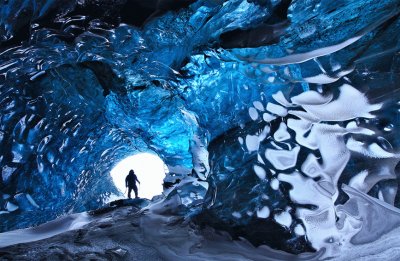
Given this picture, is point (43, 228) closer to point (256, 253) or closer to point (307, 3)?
point (256, 253)

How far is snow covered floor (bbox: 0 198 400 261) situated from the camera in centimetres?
124

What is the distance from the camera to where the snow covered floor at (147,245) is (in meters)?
1.24

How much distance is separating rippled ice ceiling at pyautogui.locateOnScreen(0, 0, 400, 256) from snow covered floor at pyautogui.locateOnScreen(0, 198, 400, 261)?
0.10 meters

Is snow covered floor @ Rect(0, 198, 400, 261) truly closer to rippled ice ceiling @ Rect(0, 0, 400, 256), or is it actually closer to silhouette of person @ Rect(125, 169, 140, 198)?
rippled ice ceiling @ Rect(0, 0, 400, 256)

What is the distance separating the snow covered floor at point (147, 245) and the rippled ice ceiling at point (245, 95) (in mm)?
99

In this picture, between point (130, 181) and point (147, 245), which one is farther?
point (130, 181)

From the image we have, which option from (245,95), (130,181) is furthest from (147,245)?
(130,181)

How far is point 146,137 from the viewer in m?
4.29

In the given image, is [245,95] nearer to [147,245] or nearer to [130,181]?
[147,245]

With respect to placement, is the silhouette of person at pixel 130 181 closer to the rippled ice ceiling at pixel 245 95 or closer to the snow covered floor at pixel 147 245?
the rippled ice ceiling at pixel 245 95

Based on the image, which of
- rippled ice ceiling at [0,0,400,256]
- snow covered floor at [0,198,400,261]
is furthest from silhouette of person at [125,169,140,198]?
snow covered floor at [0,198,400,261]

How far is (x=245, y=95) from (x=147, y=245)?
1.22 m

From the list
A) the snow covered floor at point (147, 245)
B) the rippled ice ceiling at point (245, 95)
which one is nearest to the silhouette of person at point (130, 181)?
the rippled ice ceiling at point (245, 95)

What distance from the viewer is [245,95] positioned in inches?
86.4
